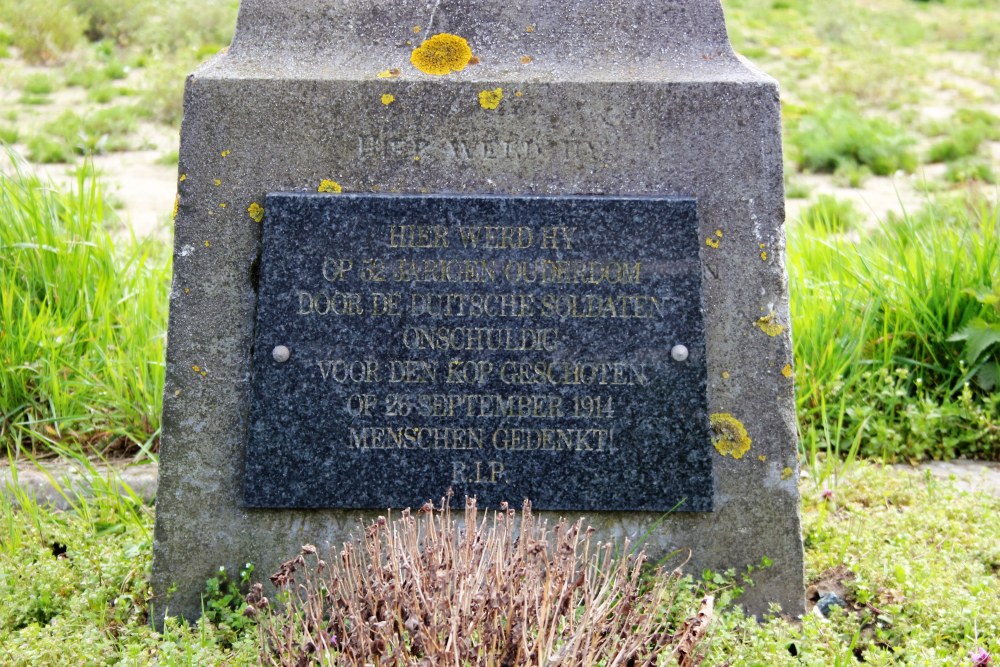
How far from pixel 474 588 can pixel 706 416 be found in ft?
3.14

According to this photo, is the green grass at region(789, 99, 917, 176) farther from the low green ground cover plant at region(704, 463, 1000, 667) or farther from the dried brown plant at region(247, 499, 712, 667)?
the dried brown plant at region(247, 499, 712, 667)

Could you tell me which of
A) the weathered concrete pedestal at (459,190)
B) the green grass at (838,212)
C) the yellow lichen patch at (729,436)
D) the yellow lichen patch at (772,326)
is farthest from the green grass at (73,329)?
the green grass at (838,212)

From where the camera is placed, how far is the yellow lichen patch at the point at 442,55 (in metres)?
2.62

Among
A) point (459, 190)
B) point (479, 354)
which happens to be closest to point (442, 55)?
point (459, 190)

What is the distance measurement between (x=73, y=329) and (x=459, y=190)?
193cm

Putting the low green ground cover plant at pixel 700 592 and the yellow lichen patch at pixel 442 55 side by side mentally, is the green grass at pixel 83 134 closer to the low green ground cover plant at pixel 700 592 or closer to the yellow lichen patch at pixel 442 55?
the low green ground cover plant at pixel 700 592

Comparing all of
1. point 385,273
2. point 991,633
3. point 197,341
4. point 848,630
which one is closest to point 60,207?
point 197,341

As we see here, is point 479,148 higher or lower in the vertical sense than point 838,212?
lower

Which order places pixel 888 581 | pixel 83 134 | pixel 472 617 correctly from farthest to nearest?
pixel 83 134 → pixel 888 581 → pixel 472 617

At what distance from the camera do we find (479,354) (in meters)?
2.58

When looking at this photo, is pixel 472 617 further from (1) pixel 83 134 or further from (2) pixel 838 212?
(1) pixel 83 134

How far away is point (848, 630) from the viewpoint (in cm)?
249

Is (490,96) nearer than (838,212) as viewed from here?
Yes

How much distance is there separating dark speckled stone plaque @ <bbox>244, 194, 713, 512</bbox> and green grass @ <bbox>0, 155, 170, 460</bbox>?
1.16 metres
